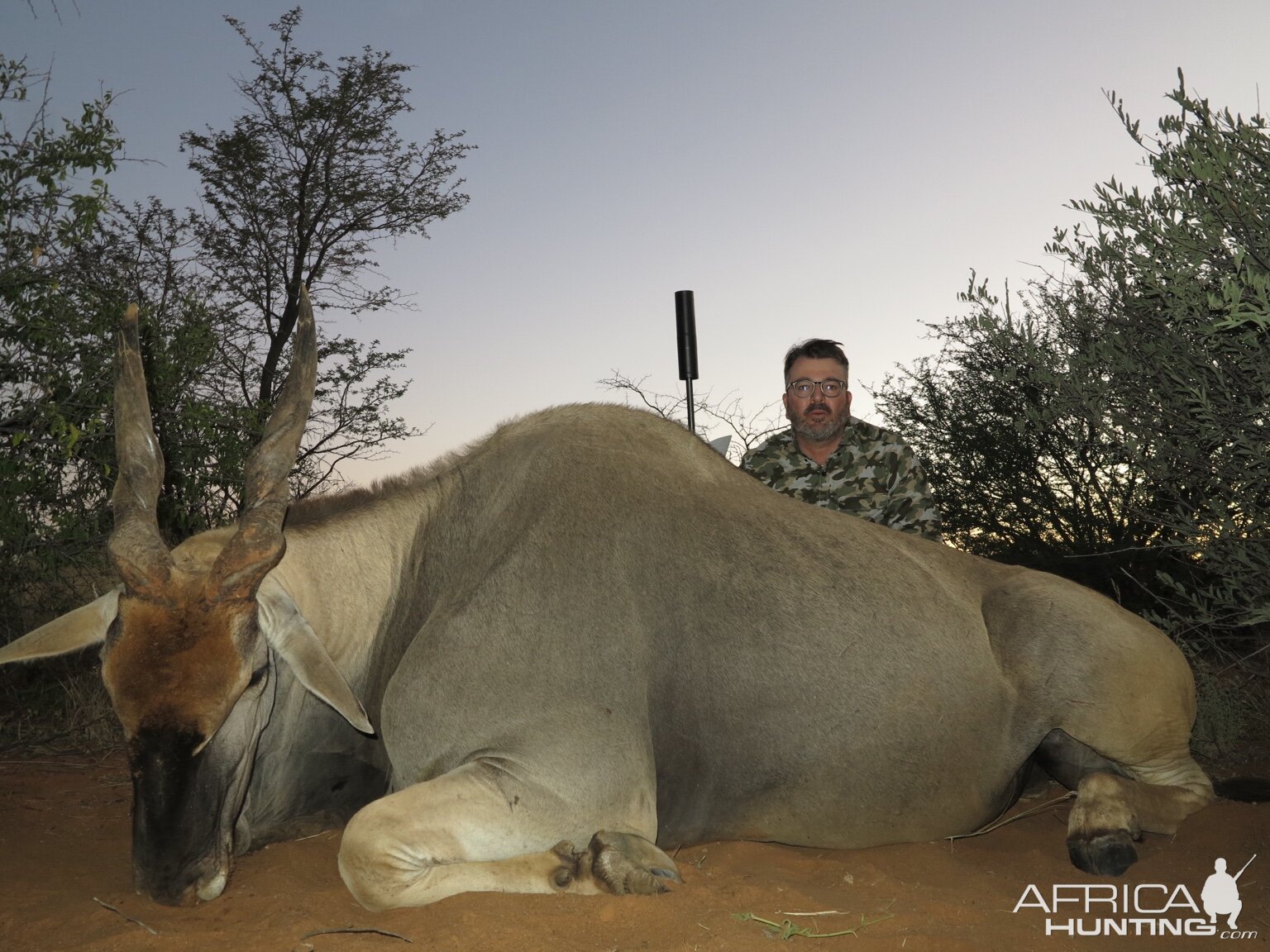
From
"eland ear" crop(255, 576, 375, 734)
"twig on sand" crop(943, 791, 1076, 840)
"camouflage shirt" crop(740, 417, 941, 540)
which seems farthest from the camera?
"camouflage shirt" crop(740, 417, 941, 540)

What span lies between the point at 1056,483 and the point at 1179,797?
668cm

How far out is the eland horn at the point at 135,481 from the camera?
3.22 m

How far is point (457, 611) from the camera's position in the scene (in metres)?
3.69

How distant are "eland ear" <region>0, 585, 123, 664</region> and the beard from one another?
14.6 ft

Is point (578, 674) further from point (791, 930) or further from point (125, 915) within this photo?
point (125, 915)

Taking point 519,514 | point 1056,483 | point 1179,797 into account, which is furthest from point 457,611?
point 1056,483

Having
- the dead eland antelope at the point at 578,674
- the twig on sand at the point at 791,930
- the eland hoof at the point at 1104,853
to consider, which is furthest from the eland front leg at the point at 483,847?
the eland hoof at the point at 1104,853

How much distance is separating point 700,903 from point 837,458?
4304 millimetres

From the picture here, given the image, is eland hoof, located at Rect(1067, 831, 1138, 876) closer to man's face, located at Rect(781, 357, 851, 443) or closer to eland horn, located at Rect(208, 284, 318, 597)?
eland horn, located at Rect(208, 284, 318, 597)

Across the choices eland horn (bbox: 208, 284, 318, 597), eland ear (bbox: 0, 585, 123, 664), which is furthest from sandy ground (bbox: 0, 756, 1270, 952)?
eland horn (bbox: 208, 284, 318, 597)

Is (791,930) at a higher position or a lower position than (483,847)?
lower

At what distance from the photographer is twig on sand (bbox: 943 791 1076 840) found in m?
4.12

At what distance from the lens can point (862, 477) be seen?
6.98 m

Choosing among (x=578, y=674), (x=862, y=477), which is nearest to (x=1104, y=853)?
(x=578, y=674)
